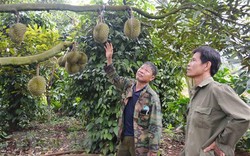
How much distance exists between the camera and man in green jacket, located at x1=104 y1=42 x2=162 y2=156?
2.18 m

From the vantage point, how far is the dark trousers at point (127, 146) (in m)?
2.35

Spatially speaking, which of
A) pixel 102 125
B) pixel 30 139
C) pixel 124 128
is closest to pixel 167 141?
pixel 102 125

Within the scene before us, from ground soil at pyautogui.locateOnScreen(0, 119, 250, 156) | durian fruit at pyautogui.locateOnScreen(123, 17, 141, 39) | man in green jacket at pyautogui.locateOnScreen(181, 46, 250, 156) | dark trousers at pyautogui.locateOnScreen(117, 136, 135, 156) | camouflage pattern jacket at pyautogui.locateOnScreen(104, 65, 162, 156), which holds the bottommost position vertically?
ground soil at pyautogui.locateOnScreen(0, 119, 250, 156)

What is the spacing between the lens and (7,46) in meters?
2.94

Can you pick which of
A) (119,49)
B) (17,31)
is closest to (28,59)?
(17,31)

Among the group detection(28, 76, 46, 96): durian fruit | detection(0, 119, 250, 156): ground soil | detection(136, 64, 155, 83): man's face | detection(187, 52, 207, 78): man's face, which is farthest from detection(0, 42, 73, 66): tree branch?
detection(0, 119, 250, 156): ground soil

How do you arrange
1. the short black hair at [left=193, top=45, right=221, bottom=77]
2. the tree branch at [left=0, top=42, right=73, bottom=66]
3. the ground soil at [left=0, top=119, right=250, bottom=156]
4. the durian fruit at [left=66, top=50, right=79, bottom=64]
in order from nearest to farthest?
the tree branch at [left=0, top=42, right=73, bottom=66] < the short black hair at [left=193, top=45, right=221, bottom=77] < the durian fruit at [left=66, top=50, right=79, bottom=64] < the ground soil at [left=0, top=119, right=250, bottom=156]

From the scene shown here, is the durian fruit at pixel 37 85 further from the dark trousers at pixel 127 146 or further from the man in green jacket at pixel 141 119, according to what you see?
the dark trousers at pixel 127 146

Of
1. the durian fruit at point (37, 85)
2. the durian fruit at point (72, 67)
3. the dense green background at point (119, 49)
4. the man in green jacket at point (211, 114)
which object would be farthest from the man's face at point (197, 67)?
the durian fruit at point (37, 85)

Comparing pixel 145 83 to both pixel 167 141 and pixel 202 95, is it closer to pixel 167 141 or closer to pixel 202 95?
pixel 202 95

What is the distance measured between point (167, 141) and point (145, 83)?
6.89ft

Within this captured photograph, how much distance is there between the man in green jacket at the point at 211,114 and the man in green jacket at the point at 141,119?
70 cm

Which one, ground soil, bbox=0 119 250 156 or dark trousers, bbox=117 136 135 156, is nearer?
dark trousers, bbox=117 136 135 156

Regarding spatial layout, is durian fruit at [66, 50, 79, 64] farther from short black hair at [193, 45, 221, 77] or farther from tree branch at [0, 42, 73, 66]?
short black hair at [193, 45, 221, 77]
